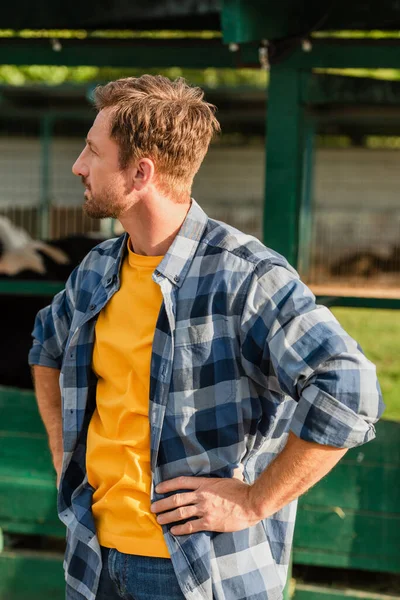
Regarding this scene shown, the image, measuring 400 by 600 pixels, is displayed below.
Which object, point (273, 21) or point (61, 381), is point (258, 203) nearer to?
point (273, 21)

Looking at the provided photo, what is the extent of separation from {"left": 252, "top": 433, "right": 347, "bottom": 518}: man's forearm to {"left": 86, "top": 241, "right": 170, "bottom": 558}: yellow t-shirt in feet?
0.86

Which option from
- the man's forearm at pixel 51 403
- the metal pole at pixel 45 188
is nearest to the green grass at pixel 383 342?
the man's forearm at pixel 51 403

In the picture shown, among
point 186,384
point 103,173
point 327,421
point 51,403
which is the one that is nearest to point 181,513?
point 186,384

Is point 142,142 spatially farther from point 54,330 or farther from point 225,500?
point 225,500

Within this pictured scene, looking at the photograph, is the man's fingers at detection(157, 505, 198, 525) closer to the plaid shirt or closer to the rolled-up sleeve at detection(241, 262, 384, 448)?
the plaid shirt

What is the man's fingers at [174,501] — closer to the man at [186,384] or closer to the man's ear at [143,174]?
the man at [186,384]

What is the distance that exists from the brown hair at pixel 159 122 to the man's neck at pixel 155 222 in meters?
0.04

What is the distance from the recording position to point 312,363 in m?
1.82

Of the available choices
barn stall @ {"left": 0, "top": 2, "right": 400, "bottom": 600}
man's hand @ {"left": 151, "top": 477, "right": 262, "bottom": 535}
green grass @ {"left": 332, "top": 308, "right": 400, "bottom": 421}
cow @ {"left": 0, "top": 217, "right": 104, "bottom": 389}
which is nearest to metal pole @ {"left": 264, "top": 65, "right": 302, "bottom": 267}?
barn stall @ {"left": 0, "top": 2, "right": 400, "bottom": 600}

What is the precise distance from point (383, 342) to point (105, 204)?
777 cm

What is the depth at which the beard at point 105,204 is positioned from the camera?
2080 millimetres

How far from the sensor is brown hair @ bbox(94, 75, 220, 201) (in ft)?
6.56

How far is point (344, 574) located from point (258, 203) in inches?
437

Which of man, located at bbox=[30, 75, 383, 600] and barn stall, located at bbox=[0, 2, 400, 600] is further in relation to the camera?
barn stall, located at bbox=[0, 2, 400, 600]
